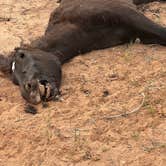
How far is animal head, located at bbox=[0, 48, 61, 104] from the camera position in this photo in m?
4.98

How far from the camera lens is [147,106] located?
4902 millimetres

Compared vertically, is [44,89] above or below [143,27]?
above

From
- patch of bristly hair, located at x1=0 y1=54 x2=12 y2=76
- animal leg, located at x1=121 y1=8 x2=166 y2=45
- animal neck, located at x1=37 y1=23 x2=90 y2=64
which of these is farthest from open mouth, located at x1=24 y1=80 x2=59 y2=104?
animal leg, located at x1=121 y1=8 x2=166 y2=45

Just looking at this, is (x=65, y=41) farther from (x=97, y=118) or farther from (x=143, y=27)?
(x=97, y=118)

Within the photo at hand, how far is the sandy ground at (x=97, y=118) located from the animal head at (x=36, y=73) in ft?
0.39

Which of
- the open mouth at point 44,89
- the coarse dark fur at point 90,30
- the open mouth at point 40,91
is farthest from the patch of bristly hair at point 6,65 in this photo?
the open mouth at point 44,89

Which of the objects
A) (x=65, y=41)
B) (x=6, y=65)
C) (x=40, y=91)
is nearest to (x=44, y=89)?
(x=40, y=91)

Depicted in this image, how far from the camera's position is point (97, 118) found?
4.78 meters

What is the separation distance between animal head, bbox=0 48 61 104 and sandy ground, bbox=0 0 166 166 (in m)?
0.12

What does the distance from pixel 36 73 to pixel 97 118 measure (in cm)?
80

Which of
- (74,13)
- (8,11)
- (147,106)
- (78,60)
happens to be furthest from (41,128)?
(8,11)

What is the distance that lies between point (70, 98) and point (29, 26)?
7.67 ft

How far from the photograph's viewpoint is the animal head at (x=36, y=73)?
4.98 metres

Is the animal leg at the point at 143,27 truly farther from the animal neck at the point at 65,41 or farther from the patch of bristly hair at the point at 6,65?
the patch of bristly hair at the point at 6,65
